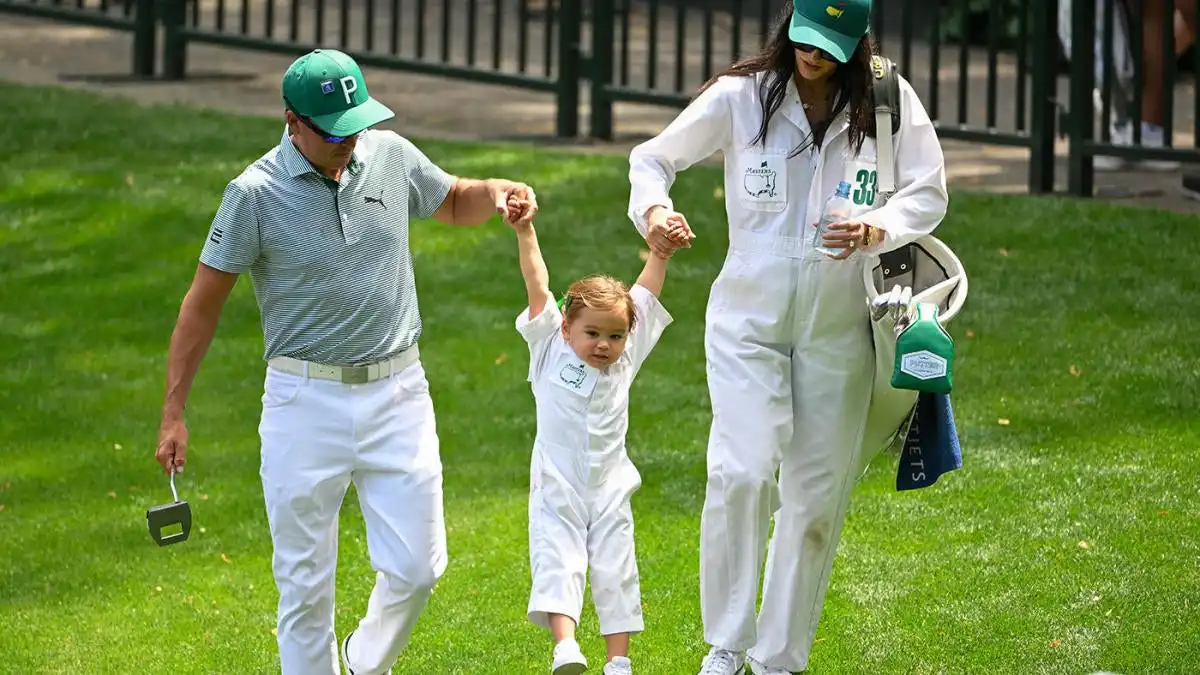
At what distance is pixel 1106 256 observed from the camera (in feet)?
35.3

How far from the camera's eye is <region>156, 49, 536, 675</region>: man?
17.2 ft

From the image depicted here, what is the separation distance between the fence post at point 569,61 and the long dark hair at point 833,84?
7.70 meters

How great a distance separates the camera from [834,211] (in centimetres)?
545

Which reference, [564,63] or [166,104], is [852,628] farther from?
[166,104]

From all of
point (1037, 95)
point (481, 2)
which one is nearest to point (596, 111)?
point (1037, 95)

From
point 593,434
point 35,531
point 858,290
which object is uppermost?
point 858,290

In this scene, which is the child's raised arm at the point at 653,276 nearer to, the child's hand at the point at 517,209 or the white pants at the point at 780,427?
the white pants at the point at 780,427

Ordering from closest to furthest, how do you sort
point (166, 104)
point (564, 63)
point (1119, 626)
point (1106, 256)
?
1. point (1119, 626)
2. point (1106, 256)
3. point (564, 63)
4. point (166, 104)

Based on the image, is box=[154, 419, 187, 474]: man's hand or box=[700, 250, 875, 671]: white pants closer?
box=[154, 419, 187, 474]: man's hand

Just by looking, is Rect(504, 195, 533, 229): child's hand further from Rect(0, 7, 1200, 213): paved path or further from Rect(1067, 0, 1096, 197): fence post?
Rect(0, 7, 1200, 213): paved path

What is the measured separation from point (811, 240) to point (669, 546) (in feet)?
7.49

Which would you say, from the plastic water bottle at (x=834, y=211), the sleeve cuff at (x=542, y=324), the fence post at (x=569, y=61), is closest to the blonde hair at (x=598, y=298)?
the sleeve cuff at (x=542, y=324)

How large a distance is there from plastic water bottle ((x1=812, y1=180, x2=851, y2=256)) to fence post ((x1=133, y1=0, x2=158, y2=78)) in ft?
34.2

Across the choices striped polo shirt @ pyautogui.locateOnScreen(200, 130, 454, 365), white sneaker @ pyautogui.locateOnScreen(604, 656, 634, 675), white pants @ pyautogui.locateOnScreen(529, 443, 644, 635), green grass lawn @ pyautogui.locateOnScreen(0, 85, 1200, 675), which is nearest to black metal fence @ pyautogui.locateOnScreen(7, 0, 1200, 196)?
green grass lawn @ pyautogui.locateOnScreen(0, 85, 1200, 675)
